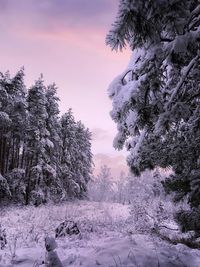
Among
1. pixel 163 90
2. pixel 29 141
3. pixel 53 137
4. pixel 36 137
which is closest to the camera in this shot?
pixel 163 90

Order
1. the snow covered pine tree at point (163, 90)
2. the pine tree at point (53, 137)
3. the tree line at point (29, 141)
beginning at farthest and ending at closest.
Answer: the pine tree at point (53, 137) < the tree line at point (29, 141) < the snow covered pine tree at point (163, 90)

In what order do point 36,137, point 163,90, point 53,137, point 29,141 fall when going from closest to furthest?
1. point 163,90
2. point 36,137
3. point 29,141
4. point 53,137

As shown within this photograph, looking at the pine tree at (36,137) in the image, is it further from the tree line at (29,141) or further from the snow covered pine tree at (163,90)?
the snow covered pine tree at (163,90)

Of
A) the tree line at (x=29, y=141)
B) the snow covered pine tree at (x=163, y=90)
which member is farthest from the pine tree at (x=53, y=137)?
the snow covered pine tree at (x=163, y=90)

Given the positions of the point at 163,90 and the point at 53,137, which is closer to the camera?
the point at 163,90

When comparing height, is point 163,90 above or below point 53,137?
below

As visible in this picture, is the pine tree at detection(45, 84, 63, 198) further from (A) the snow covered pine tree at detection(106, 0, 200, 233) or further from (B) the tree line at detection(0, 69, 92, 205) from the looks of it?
(A) the snow covered pine tree at detection(106, 0, 200, 233)

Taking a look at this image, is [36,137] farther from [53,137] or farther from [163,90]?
[163,90]

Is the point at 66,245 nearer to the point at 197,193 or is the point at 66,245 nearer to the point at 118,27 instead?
the point at 197,193

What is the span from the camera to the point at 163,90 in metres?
6.25

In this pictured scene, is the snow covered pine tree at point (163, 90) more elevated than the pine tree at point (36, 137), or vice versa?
the pine tree at point (36, 137)

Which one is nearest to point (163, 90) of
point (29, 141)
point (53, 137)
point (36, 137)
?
point (36, 137)

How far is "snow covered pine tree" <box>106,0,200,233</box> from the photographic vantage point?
382 cm

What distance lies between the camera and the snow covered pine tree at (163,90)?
151 inches
